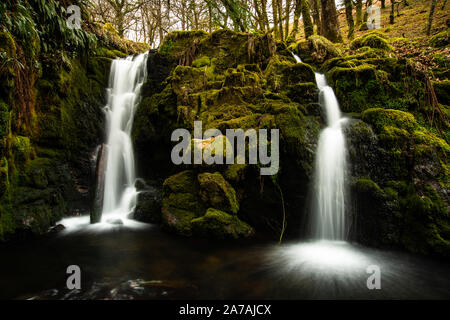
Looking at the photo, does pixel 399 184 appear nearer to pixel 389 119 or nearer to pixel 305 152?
pixel 389 119

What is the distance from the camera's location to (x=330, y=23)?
10852 mm

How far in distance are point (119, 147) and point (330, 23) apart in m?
10.9

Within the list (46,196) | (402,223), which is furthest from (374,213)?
(46,196)

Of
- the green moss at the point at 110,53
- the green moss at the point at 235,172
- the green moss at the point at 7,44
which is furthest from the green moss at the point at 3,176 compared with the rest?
the green moss at the point at 110,53

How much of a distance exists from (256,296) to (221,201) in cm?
214

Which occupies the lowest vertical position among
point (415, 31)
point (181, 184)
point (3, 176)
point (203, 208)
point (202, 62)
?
point (203, 208)

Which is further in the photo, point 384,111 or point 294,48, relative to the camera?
point 294,48

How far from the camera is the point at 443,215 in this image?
3881 mm

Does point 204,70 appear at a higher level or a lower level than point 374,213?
higher

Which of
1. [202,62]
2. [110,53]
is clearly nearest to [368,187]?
[202,62]

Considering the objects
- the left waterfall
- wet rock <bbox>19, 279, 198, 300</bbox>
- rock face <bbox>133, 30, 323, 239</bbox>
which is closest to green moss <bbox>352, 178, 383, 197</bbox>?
rock face <bbox>133, 30, 323, 239</bbox>

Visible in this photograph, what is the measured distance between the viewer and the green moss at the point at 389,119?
4871 millimetres

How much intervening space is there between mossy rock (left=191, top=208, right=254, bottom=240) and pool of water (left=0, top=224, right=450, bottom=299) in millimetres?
192

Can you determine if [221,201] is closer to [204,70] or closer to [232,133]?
[232,133]
